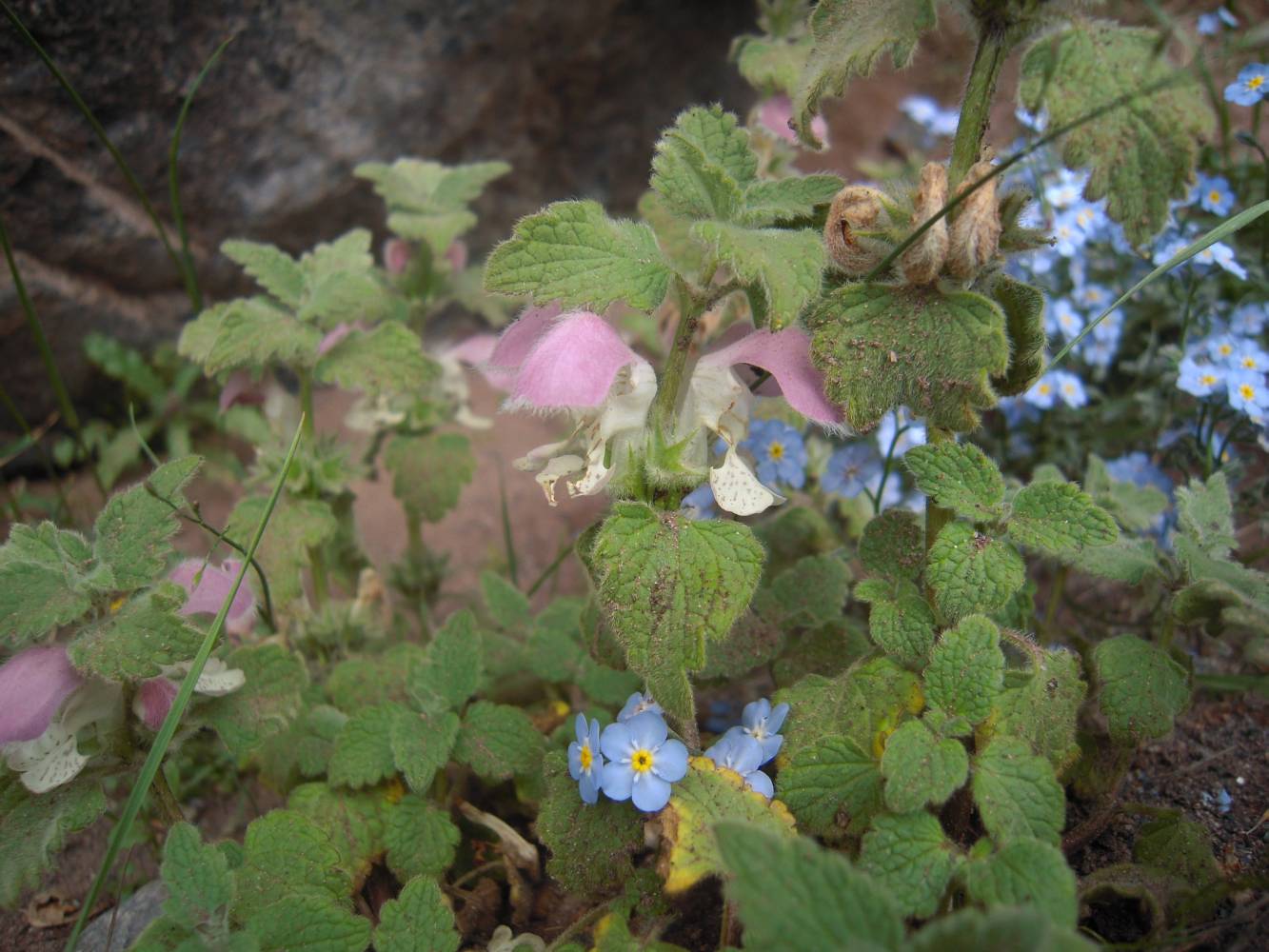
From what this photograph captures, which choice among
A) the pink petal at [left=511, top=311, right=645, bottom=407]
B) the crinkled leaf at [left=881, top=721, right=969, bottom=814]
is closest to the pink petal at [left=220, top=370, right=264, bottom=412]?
the pink petal at [left=511, top=311, right=645, bottom=407]

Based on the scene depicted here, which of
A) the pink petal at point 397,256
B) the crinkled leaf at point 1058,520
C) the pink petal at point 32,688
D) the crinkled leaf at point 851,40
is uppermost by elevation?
the crinkled leaf at point 851,40

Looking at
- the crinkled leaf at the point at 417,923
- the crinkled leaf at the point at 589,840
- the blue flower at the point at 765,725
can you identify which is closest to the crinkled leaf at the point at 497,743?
the crinkled leaf at the point at 589,840

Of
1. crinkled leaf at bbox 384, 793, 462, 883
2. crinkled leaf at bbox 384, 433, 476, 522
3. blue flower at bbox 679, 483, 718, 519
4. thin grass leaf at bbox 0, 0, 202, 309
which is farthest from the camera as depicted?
crinkled leaf at bbox 384, 433, 476, 522

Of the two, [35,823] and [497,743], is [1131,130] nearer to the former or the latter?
[497,743]

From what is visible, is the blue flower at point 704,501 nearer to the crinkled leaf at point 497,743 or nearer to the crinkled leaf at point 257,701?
the crinkled leaf at point 497,743

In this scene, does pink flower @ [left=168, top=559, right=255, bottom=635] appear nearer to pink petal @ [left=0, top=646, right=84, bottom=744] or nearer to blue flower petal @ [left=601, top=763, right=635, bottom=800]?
pink petal @ [left=0, top=646, right=84, bottom=744]

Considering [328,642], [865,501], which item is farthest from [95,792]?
[865,501]

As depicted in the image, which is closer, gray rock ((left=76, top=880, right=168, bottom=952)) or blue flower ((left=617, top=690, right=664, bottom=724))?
blue flower ((left=617, top=690, right=664, bottom=724))

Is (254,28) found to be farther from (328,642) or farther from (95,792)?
(95,792)
